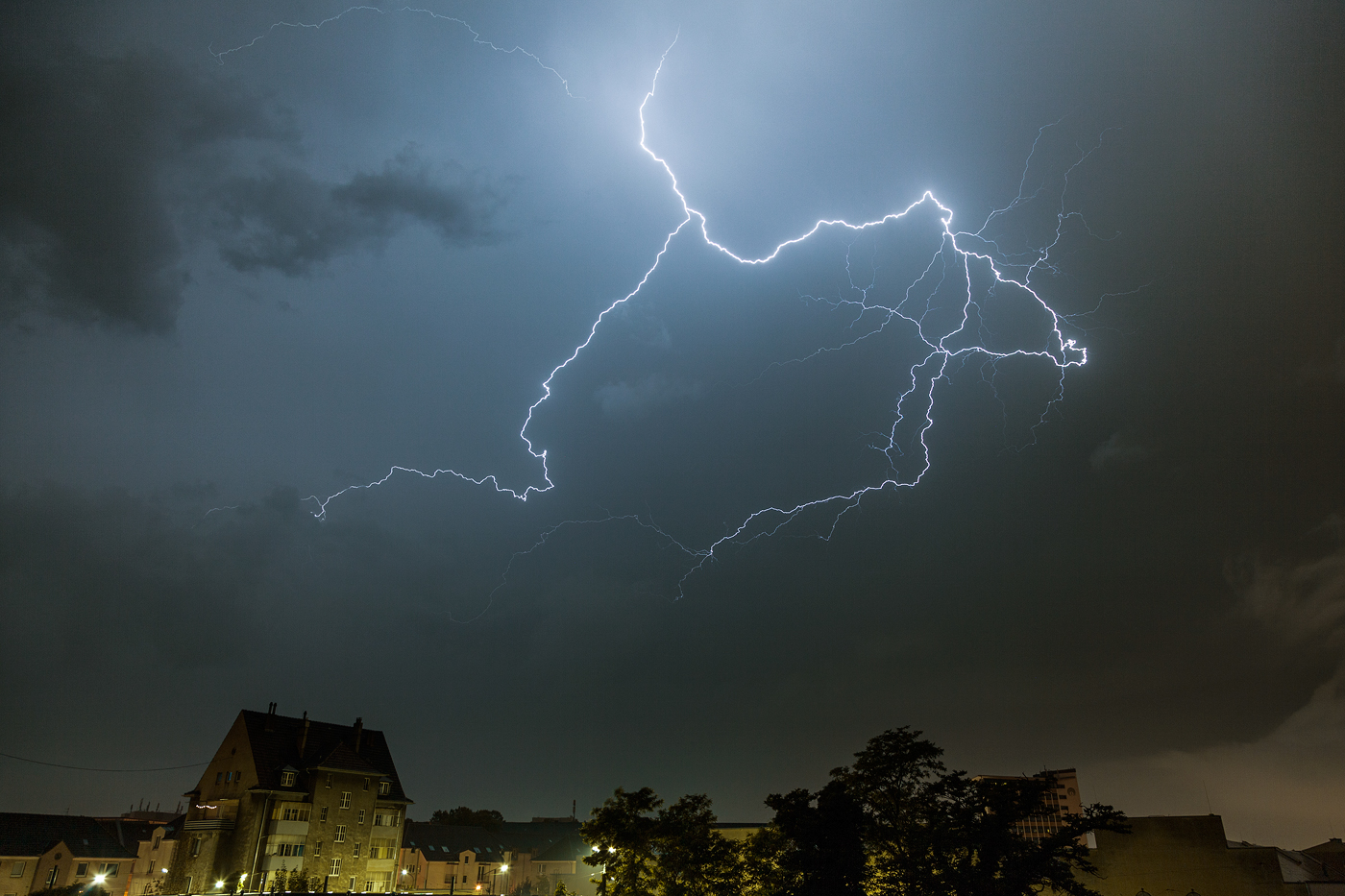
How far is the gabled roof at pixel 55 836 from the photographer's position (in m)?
40.0

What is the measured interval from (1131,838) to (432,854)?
1844 inches

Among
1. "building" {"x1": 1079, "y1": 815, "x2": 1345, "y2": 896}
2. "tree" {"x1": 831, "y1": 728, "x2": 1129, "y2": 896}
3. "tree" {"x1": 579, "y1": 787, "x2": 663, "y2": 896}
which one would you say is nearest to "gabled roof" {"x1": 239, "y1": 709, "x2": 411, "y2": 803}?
"tree" {"x1": 579, "y1": 787, "x2": 663, "y2": 896}

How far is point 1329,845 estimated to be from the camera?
4994 centimetres

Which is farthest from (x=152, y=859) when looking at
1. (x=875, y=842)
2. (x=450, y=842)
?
(x=875, y=842)

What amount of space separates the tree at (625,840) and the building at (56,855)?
102ft

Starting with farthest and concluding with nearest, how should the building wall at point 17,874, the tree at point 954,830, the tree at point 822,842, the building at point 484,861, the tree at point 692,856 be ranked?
A: the building at point 484,861
the building wall at point 17,874
the tree at point 692,856
the tree at point 822,842
the tree at point 954,830

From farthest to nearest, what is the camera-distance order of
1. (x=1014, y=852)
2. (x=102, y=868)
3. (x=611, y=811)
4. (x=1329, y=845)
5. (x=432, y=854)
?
(x=432, y=854) < (x=1329, y=845) < (x=102, y=868) < (x=611, y=811) < (x=1014, y=852)

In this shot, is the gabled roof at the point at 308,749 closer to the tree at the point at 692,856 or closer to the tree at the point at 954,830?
the tree at the point at 692,856

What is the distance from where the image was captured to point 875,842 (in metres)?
16.9

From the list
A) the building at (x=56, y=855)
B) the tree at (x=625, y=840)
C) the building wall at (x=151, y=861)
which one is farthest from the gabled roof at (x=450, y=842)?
the tree at (x=625, y=840)

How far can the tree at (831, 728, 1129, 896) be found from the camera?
612 inches

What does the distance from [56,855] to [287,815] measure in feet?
47.8

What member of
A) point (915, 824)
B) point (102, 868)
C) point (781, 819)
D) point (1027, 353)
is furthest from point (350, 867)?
point (1027, 353)

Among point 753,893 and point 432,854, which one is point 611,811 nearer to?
point 753,893
